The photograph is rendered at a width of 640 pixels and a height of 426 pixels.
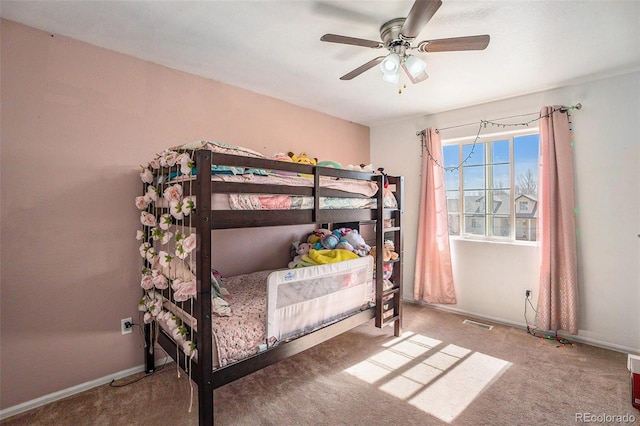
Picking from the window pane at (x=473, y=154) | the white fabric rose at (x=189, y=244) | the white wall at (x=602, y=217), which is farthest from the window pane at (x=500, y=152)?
the white fabric rose at (x=189, y=244)

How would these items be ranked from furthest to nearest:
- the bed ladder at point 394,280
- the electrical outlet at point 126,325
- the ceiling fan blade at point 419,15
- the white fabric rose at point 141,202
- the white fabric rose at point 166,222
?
1. the bed ladder at point 394,280
2. the electrical outlet at point 126,325
3. the white fabric rose at point 141,202
4. the white fabric rose at point 166,222
5. the ceiling fan blade at point 419,15

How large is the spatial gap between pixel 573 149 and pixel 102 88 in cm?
403

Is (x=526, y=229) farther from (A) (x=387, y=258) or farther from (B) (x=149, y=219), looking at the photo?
(B) (x=149, y=219)

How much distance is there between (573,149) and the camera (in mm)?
2846

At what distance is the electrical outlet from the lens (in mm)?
2262

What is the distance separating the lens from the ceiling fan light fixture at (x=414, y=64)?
1.91 meters

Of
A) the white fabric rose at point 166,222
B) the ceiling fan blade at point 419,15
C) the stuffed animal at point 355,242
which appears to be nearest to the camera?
the ceiling fan blade at point 419,15

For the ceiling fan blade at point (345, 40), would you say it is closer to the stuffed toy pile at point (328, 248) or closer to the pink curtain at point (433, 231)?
the stuffed toy pile at point (328, 248)

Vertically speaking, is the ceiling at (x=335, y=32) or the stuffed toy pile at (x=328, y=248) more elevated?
the ceiling at (x=335, y=32)

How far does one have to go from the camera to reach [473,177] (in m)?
3.58

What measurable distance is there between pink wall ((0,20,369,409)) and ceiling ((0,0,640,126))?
0.21 meters

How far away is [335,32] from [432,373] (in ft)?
8.46

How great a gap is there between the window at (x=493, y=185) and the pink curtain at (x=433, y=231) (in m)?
0.20

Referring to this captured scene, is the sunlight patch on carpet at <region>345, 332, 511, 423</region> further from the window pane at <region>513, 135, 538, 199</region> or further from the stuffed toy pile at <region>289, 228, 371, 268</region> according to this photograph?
the window pane at <region>513, 135, 538, 199</region>
